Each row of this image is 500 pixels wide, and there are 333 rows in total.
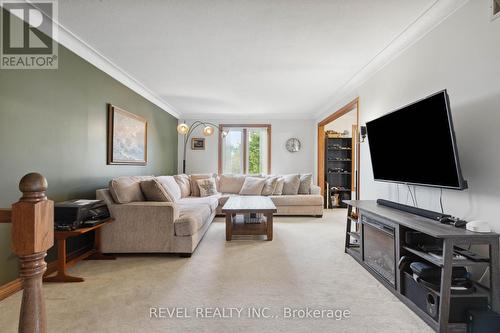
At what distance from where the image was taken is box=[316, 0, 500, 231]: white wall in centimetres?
171

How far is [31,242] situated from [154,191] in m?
2.66

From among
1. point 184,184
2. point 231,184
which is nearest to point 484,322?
point 184,184

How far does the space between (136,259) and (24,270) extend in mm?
2455

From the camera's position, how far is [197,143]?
6684mm

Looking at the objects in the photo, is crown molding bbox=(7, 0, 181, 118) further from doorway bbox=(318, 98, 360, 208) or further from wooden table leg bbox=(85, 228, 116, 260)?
doorway bbox=(318, 98, 360, 208)

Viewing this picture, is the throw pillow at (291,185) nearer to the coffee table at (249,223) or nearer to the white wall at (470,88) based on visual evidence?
the coffee table at (249,223)

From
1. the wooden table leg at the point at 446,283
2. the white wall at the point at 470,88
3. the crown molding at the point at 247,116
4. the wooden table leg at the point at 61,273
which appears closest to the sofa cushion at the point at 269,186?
the crown molding at the point at 247,116

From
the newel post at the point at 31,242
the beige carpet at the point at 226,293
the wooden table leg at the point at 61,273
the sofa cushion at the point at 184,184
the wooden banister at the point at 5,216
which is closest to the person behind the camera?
the newel post at the point at 31,242

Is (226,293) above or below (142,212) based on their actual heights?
below

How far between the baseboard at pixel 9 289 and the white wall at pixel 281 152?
4709mm

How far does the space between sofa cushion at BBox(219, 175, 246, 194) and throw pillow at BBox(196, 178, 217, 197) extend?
0.49 meters

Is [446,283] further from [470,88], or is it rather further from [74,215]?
[74,215]

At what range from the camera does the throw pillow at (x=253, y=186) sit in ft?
18.3

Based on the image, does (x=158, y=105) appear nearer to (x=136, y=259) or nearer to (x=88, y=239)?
(x=88, y=239)
